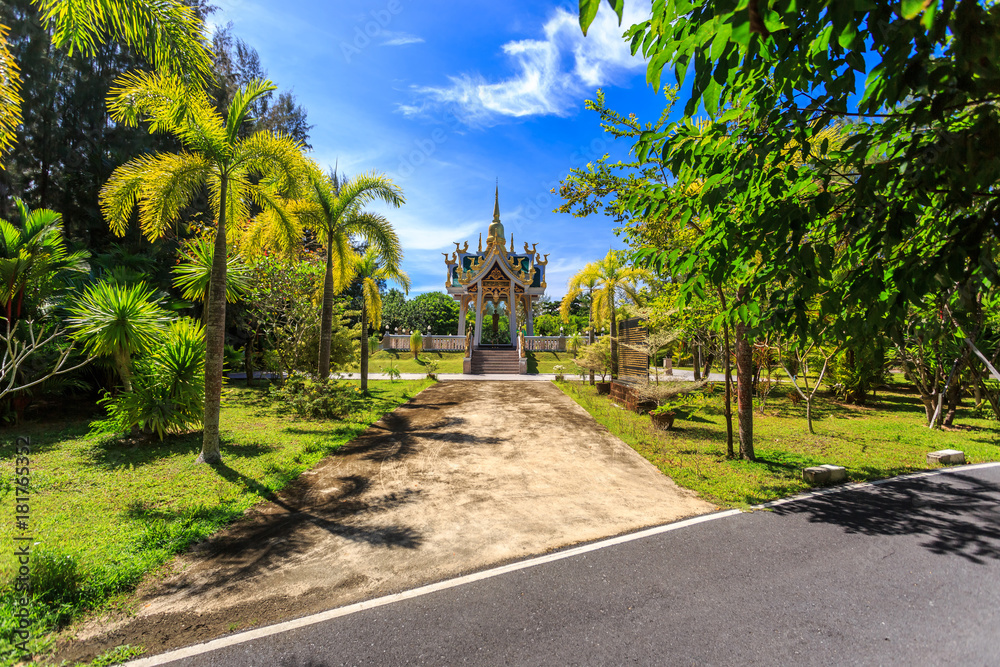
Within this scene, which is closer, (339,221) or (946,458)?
(946,458)

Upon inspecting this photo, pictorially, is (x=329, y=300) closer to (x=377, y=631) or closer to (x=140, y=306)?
(x=140, y=306)

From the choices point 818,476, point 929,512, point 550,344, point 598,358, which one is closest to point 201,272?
point 818,476

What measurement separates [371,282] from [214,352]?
10.5 meters

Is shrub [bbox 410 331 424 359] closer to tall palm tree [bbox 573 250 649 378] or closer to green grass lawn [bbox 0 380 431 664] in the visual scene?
tall palm tree [bbox 573 250 649 378]

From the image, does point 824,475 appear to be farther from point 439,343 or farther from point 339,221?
point 439,343

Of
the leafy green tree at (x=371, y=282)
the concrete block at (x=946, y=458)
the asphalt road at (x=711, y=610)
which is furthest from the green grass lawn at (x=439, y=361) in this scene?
the asphalt road at (x=711, y=610)

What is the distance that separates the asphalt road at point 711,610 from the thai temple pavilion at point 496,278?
23.6m

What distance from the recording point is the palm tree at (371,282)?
16141 mm

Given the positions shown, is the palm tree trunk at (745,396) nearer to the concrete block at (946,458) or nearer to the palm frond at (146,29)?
the concrete block at (946,458)

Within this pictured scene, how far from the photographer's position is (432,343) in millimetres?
32406

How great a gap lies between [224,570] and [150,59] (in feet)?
24.4

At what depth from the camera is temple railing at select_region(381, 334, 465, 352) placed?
32.5m

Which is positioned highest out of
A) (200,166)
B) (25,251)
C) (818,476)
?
(200,166)

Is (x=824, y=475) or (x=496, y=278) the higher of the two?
(x=496, y=278)
